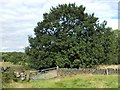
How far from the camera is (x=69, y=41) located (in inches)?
1368

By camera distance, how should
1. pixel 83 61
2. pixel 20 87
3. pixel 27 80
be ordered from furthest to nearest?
pixel 83 61
pixel 27 80
pixel 20 87

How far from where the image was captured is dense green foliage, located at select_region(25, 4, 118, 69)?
34.9 metres

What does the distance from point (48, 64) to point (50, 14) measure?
6.70 metres

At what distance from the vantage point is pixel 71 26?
119ft

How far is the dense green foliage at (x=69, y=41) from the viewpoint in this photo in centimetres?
3494

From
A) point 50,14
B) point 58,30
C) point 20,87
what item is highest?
point 50,14

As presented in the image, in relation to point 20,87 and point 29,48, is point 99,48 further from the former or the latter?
point 20,87

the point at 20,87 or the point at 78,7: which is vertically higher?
the point at 78,7

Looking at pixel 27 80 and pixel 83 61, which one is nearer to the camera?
pixel 27 80

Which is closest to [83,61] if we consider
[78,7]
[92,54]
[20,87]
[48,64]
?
[92,54]

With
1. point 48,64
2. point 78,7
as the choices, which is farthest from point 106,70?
point 78,7

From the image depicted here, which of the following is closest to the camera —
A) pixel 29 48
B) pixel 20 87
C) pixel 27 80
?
pixel 20 87

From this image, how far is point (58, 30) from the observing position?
35781 millimetres

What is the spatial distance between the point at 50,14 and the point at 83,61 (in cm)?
766
